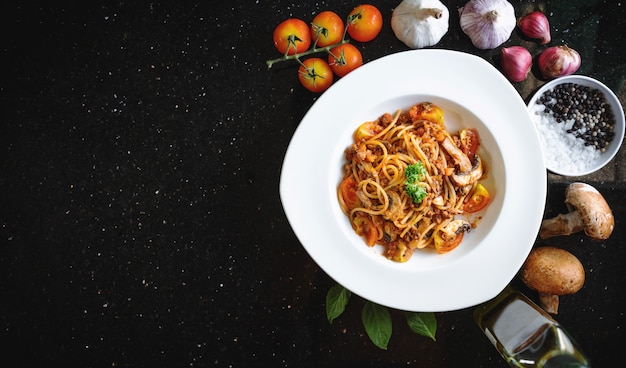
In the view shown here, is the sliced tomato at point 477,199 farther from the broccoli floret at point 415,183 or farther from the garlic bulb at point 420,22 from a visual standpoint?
the garlic bulb at point 420,22

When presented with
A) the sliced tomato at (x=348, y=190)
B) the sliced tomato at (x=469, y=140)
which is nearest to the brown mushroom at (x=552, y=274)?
the sliced tomato at (x=469, y=140)

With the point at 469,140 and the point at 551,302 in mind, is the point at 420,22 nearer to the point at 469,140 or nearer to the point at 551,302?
the point at 469,140

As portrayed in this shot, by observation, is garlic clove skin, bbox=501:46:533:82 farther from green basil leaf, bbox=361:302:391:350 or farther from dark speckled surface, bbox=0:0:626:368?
green basil leaf, bbox=361:302:391:350

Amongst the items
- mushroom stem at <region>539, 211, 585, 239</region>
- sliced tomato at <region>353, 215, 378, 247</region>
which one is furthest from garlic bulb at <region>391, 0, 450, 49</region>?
mushroom stem at <region>539, 211, 585, 239</region>

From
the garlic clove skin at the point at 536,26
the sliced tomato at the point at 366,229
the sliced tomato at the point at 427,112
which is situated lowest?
the sliced tomato at the point at 366,229

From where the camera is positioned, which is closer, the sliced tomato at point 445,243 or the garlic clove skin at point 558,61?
the sliced tomato at point 445,243

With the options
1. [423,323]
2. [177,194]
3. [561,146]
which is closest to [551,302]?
[423,323]

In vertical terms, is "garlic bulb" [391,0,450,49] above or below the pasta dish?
above
